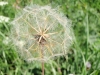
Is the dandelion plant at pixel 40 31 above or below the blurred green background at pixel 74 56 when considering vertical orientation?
above

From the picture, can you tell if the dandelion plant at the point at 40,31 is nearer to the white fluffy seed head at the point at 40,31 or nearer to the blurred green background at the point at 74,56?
the white fluffy seed head at the point at 40,31

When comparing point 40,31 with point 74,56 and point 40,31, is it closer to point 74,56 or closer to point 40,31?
point 40,31

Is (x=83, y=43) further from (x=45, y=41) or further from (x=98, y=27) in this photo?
(x=45, y=41)

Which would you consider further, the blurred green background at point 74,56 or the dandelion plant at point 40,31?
the blurred green background at point 74,56

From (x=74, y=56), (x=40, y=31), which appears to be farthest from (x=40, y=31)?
(x=74, y=56)

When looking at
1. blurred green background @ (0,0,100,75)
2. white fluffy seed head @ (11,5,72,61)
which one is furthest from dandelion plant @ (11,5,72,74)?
blurred green background @ (0,0,100,75)

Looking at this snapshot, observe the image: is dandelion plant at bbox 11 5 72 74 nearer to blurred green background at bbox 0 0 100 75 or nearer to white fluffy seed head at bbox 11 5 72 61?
white fluffy seed head at bbox 11 5 72 61

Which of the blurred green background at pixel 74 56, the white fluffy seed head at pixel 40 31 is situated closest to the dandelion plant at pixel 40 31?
the white fluffy seed head at pixel 40 31

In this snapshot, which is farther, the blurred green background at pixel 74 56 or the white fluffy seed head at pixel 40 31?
the blurred green background at pixel 74 56

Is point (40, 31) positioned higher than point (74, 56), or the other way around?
point (40, 31)
